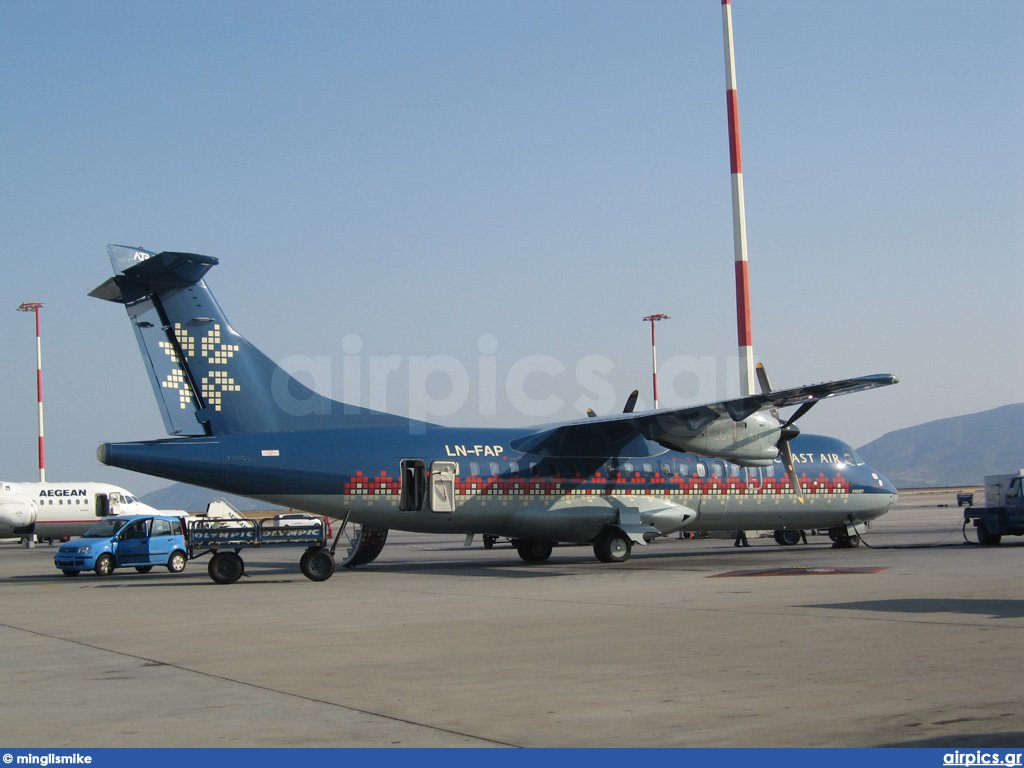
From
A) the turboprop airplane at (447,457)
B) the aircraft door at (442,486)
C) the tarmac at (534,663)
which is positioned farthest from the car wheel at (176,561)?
the aircraft door at (442,486)

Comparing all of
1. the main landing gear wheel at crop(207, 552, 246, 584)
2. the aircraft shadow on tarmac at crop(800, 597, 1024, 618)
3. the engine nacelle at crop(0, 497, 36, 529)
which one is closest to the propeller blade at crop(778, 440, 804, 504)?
the aircraft shadow on tarmac at crop(800, 597, 1024, 618)

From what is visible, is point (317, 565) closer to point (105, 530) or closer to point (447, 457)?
point (447, 457)

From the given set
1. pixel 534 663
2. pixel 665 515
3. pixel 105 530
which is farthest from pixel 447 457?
pixel 534 663

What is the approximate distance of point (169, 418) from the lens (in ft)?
68.9

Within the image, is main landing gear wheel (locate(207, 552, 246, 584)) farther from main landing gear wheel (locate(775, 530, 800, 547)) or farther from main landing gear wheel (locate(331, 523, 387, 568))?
main landing gear wheel (locate(775, 530, 800, 547))

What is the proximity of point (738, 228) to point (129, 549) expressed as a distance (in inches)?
741

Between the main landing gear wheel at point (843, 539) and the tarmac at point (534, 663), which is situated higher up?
the tarmac at point (534, 663)

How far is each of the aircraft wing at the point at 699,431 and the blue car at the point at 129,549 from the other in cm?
959

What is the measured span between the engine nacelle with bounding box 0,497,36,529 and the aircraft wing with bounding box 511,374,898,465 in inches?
1079

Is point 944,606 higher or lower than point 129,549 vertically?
lower

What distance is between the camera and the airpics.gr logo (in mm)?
21109

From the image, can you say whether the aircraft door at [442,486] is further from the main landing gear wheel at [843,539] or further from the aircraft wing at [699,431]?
the main landing gear wheel at [843,539]

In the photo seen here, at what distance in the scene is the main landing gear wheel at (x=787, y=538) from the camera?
106ft

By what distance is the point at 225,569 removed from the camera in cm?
2072
